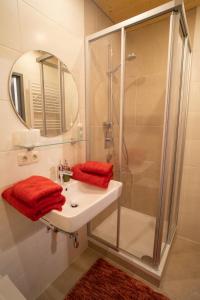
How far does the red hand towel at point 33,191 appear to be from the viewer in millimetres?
881

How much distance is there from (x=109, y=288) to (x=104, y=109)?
1.68m

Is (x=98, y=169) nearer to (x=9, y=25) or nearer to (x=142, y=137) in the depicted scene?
(x=142, y=137)

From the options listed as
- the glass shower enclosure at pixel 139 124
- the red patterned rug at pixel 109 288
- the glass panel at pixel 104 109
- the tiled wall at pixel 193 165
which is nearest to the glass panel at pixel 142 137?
the glass shower enclosure at pixel 139 124

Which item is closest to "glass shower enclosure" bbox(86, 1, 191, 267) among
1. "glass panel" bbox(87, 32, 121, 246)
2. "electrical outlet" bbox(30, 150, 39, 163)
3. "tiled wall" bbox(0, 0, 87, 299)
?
"glass panel" bbox(87, 32, 121, 246)

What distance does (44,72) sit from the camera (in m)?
1.22

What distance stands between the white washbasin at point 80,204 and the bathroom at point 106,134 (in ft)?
0.07

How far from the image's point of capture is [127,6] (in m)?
1.62

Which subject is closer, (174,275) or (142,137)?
(174,275)

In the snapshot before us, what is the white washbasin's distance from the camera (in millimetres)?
932

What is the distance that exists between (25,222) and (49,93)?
39.5 inches

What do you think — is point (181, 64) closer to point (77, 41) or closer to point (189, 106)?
point (189, 106)

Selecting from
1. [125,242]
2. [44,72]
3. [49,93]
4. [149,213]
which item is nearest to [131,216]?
[149,213]

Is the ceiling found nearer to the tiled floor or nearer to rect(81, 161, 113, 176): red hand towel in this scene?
rect(81, 161, 113, 176): red hand towel

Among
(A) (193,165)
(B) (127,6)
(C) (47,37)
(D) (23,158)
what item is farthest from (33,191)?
(B) (127,6)
